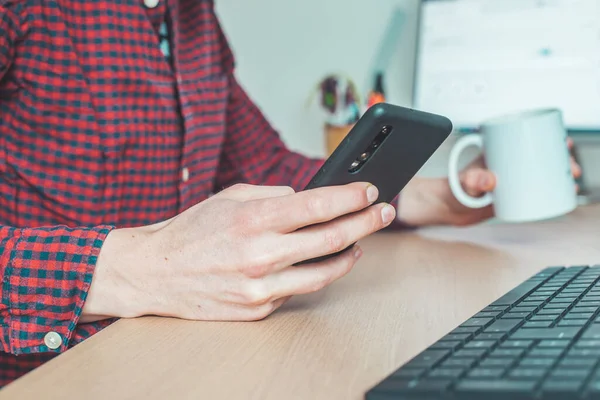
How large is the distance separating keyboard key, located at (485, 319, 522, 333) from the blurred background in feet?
2.59

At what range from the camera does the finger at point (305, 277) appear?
21.6 inches

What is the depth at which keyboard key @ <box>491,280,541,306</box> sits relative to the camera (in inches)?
21.2

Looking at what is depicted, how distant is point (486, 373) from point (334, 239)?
196 millimetres

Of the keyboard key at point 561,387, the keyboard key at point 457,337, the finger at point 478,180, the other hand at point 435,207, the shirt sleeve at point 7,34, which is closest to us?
the keyboard key at point 561,387

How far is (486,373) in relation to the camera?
1.20ft

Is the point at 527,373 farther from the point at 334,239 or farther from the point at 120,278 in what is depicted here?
the point at 120,278

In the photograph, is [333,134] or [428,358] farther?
[333,134]

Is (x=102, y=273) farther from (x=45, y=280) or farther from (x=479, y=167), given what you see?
(x=479, y=167)

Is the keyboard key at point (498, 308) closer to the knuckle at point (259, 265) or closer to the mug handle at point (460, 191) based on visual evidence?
the knuckle at point (259, 265)

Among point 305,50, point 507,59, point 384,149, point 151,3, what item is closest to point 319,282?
point 384,149

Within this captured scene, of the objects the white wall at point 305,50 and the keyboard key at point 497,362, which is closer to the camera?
the keyboard key at point 497,362

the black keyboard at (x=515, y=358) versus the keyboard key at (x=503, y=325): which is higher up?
the black keyboard at (x=515, y=358)

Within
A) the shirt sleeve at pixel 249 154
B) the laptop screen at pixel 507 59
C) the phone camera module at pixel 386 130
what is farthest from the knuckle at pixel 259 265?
the laptop screen at pixel 507 59

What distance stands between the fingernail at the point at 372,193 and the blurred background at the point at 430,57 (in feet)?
2.43
